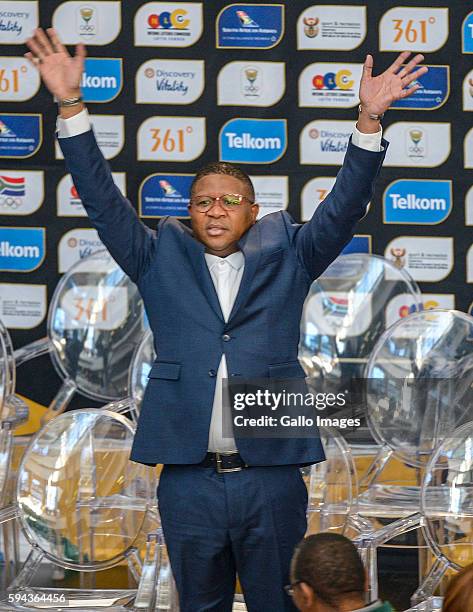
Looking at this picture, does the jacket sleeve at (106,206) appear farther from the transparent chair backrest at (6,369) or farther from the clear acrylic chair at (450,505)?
the transparent chair backrest at (6,369)

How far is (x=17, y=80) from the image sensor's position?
5.42 meters

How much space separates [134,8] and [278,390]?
3126mm

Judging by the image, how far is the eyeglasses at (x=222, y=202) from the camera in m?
2.90

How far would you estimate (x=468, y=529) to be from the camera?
3.48 meters

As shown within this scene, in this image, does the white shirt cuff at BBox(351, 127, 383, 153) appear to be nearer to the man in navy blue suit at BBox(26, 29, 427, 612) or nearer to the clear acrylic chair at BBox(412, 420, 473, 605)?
the man in navy blue suit at BBox(26, 29, 427, 612)

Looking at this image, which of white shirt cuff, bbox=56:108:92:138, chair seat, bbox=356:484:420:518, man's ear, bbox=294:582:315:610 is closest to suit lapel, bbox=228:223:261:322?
white shirt cuff, bbox=56:108:92:138

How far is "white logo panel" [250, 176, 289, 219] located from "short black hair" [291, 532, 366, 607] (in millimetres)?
3282

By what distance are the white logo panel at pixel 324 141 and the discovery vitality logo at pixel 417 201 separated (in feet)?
1.02

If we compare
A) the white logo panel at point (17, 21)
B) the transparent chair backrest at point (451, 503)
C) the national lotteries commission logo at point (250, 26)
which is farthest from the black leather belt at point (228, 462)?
the white logo panel at point (17, 21)

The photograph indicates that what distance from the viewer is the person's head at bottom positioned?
86.7 inches

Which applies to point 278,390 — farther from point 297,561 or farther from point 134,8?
point 134,8

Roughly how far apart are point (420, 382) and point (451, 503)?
95cm

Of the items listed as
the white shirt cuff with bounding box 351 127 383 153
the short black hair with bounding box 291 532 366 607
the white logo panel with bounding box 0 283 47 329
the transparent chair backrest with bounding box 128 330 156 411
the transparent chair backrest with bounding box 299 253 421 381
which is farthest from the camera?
the white logo panel with bounding box 0 283 47 329

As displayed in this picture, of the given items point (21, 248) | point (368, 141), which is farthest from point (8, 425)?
point (368, 141)
